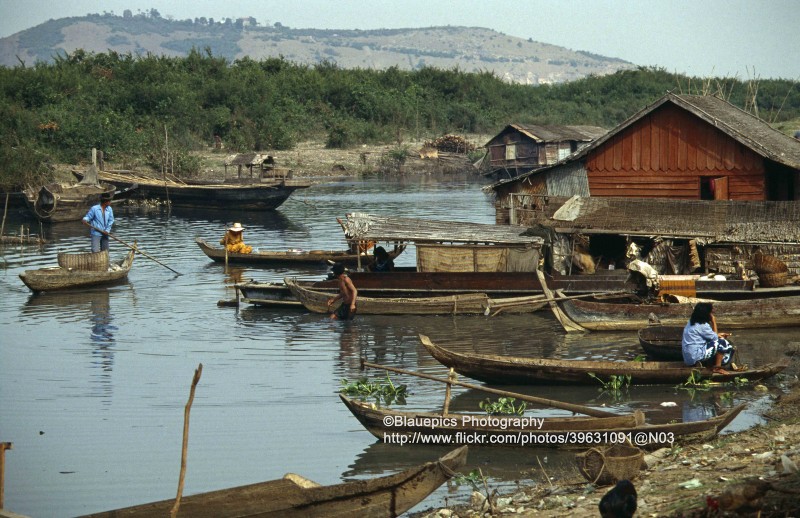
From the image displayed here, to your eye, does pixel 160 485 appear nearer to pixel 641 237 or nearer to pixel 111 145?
pixel 641 237

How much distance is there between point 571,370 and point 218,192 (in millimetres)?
27961

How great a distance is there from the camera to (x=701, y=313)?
514 inches

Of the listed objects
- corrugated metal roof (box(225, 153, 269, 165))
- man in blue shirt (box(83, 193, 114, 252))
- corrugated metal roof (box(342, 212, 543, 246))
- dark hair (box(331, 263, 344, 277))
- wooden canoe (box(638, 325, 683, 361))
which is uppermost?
corrugated metal roof (box(225, 153, 269, 165))

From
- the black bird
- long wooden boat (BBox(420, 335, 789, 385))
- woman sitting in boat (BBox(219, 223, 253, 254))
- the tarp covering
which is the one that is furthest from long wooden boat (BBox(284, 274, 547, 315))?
the black bird

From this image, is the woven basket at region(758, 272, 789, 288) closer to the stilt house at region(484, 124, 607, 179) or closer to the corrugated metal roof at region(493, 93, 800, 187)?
the corrugated metal roof at region(493, 93, 800, 187)

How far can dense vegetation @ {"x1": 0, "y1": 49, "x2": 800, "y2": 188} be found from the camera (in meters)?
49.2

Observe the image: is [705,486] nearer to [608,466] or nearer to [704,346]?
[608,466]

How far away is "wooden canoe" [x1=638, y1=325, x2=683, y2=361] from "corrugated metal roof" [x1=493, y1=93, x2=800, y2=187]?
645 cm

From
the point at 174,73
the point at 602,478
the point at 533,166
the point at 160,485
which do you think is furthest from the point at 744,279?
the point at 174,73

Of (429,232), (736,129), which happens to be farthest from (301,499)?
(736,129)

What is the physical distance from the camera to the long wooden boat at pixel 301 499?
26.5 ft

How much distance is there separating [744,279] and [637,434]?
9.38 metres

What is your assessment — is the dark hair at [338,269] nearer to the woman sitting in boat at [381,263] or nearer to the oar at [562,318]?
the woman sitting in boat at [381,263]

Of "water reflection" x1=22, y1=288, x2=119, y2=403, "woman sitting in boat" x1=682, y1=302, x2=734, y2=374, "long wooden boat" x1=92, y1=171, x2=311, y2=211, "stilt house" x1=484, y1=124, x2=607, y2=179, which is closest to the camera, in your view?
"woman sitting in boat" x1=682, y1=302, x2=734, y2=374
